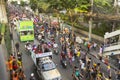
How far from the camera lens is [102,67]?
22938mm

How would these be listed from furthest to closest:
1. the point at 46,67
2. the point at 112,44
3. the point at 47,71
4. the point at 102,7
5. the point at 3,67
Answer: the point at 102,7 < the point at 112,44 < the point at 3,67 < the point at 46,67 < the point at 47,71

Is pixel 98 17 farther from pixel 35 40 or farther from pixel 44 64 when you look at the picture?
pixel 44 64

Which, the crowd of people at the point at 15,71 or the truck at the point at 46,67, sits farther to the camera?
the truck at the point at 46,67

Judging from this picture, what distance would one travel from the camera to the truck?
1797cm

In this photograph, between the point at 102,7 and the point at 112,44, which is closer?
the point at 112,44

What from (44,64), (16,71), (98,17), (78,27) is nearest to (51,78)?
(44,64)

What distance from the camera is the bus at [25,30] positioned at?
3225cm

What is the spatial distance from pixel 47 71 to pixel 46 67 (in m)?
0.40

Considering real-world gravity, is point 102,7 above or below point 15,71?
above

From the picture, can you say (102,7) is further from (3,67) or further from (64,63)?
(3,67)

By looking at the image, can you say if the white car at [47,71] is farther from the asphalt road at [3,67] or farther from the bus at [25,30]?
the bus at [25,30]

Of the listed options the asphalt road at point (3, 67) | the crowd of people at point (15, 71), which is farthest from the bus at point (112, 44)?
the asphalt road at point (3, 67)

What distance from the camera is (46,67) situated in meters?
18.8

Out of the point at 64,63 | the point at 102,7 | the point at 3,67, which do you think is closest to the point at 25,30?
the point at 3,67
